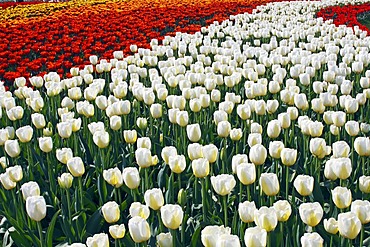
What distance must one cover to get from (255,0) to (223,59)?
10.6m

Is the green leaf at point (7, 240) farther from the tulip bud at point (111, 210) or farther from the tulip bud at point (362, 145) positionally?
the tulip bud at point (362, 145)

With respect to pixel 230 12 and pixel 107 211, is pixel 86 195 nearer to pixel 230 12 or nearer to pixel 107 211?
pixel 107 211

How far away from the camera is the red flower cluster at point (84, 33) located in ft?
25.6

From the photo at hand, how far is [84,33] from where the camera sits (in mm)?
10109

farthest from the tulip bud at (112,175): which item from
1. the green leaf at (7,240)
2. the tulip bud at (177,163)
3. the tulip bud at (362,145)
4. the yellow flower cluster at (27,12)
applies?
the yellow flower cluster at (27,12)

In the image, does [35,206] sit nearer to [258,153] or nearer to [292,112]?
[258,153]

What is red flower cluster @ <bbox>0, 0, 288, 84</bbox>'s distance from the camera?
779 centimetres

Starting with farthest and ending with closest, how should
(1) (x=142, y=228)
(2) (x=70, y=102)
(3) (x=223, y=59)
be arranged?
(3) (x=223, y=59), (2) (x=70, y=102), (1) (x=142, y=228)

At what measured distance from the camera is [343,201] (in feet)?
7.48

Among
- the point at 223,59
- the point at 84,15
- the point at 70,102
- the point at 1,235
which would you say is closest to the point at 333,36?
the point at 223,59

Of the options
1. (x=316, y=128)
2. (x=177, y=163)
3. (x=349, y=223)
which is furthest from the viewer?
(x=316, y=128)

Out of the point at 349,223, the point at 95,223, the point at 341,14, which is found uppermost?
Answer: the point at 349,223

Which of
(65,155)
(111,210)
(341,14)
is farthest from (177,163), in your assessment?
(341,14)

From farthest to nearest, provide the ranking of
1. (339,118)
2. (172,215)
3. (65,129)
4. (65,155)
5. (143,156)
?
(65,129) → (339,118) → (65,155) → (143,156) → (172,215)
